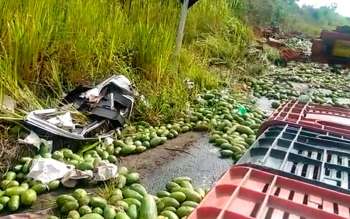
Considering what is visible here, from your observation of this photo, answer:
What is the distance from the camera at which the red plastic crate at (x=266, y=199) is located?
1994 mm

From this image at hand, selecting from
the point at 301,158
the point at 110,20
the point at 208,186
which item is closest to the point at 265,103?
the point at 110,20

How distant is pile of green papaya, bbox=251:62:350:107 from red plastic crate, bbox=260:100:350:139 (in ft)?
8.30

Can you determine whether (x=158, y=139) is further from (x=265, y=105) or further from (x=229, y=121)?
(x=265, y=105)

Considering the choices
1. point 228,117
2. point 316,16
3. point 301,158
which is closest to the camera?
point 301,158

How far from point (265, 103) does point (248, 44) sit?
3701mm

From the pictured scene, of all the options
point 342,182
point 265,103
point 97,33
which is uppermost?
point 97,33

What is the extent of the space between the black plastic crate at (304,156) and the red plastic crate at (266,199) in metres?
0.09

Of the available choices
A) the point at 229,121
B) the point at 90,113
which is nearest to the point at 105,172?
the point at 90,113

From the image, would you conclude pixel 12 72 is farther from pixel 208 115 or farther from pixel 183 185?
pixel 208 115

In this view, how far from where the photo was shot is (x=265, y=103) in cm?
698

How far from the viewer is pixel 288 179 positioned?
239cm

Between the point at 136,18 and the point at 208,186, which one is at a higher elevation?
the point at 136,18

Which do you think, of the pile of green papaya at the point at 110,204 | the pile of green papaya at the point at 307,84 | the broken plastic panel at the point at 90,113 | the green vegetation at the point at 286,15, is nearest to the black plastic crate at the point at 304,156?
the pile of green papaya at the point at 110,204

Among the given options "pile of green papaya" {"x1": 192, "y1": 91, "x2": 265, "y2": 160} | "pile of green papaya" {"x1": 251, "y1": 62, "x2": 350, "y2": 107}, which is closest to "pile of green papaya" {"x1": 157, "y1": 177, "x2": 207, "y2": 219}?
"pile of green papaya" {"x1": 192, "y1": 91, "x2": 265, "y2": 160}
